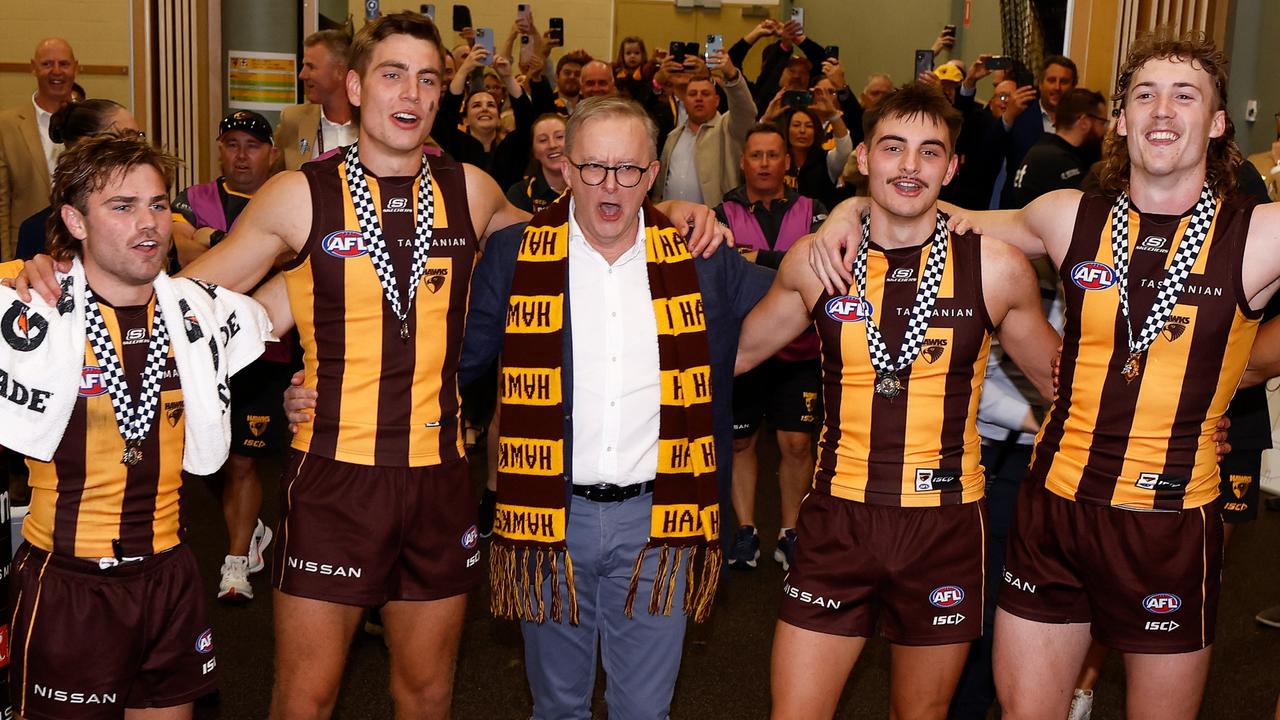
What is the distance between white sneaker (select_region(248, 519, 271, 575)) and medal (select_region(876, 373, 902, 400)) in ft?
9.82

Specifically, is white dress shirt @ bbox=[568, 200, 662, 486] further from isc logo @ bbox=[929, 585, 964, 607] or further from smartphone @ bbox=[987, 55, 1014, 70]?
smartphone @ bbox=[987, 55, 1014, 70]

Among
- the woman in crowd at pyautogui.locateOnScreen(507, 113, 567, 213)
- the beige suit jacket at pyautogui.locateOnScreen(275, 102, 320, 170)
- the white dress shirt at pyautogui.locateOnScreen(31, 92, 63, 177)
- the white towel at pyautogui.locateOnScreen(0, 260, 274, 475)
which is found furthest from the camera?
the white dress shirt at pyautogui.locateOnScreen(31, 92, 63, 177)

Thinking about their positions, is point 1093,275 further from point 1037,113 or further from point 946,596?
point 1037,113

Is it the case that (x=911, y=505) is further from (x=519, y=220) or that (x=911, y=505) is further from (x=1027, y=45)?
(x=1027, y=45)

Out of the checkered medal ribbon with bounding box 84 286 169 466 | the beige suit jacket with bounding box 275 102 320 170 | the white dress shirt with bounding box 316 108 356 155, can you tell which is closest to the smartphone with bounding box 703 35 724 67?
the beige suit jacket with bounding box 275 102 320 170

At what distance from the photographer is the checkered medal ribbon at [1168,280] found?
9.30ft

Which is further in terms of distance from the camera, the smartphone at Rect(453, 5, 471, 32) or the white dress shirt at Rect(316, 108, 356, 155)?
the smartphone at Rect(453, 5, 471, 32)

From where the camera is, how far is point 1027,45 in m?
9.54

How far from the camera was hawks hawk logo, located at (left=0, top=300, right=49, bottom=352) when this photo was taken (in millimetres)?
2674

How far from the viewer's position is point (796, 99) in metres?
7.56

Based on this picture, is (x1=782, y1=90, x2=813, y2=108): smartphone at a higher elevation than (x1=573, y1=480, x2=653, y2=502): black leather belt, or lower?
higher

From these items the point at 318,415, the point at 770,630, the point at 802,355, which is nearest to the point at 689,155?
the point at 802,355

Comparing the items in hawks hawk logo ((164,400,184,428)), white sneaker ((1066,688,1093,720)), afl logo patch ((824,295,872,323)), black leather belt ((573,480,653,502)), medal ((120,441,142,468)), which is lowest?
white sneaker ((1066,688,1093,720))

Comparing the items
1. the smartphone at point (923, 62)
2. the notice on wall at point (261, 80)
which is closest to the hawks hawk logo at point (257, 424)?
the notice on wall at point (261, 80)
